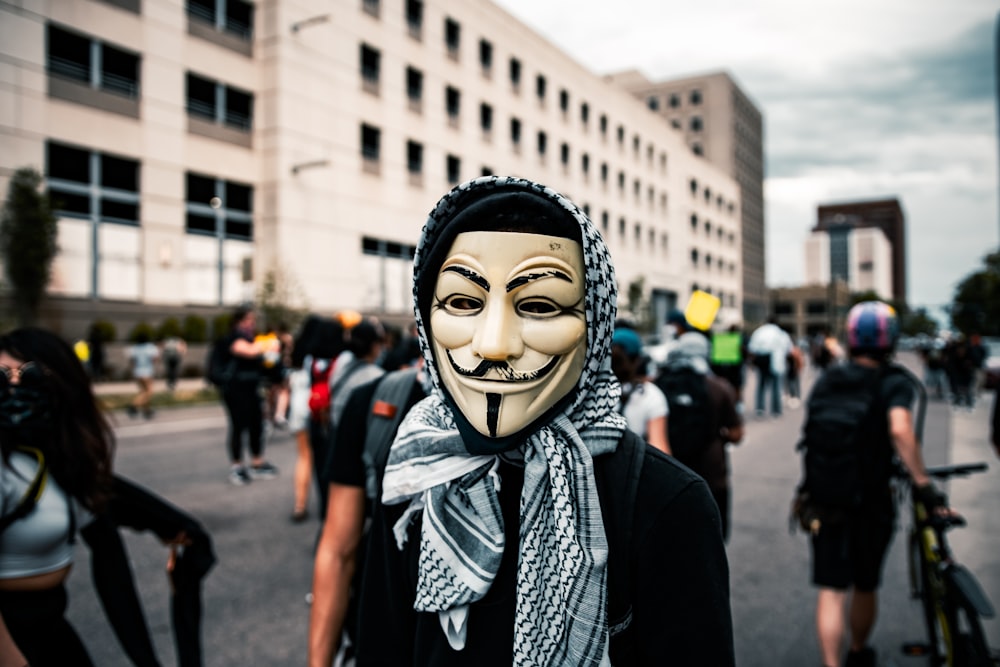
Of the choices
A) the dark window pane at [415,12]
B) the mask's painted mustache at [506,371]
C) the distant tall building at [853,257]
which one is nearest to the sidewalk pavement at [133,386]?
the dark window pane at [415,12]

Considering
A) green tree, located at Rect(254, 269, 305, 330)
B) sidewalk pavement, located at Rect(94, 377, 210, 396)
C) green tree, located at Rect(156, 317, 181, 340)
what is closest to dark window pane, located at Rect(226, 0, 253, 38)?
green tree, located at Rect(254, 269, 305, 330)

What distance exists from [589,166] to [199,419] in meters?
31.4

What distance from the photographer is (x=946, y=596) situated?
3281mm

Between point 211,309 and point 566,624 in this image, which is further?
point 211,309

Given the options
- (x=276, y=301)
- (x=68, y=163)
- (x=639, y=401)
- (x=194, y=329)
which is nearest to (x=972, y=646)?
(x=639, y=401)

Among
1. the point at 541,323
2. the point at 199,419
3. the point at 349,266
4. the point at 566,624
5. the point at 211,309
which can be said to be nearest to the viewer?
the point at 566,624

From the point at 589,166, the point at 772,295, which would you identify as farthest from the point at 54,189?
the point at 772,295

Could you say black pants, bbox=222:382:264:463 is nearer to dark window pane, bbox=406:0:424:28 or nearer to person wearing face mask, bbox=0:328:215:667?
person wearing face mask, bbox=0:328:215:667

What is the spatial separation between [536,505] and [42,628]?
2004mm

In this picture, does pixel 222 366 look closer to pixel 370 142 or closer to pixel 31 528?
pixel 31 528

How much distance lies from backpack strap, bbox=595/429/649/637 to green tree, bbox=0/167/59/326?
1869cm

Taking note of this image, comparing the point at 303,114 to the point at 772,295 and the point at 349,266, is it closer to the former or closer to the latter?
the point at 349,266

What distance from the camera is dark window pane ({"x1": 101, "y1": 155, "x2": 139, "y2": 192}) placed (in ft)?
66.5

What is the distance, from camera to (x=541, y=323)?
140 centimetres
